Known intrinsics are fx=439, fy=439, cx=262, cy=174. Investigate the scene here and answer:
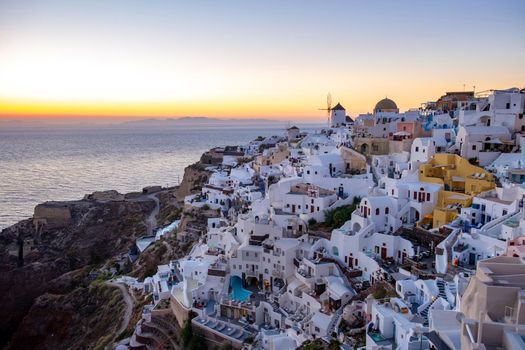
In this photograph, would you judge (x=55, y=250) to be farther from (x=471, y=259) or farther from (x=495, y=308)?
(x=495, y=308)

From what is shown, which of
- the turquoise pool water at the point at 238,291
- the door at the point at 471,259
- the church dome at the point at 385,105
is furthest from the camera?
the church dome at the point at 385,105

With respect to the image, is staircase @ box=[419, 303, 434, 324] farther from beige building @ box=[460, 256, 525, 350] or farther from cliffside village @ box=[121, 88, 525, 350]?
beige building @ box=[460, 256, 525, 350]

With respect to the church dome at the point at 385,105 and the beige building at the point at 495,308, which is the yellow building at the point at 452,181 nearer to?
the beige building at the point at 495,308

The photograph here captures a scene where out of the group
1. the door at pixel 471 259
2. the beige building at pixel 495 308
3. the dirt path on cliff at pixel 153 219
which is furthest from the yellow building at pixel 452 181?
the dirt path on cliff at pixel 153 219

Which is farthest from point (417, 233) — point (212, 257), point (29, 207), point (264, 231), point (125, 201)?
point (29, 207)

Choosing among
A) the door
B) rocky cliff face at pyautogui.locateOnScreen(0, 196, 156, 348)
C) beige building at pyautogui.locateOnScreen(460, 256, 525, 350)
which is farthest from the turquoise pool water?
rocky cliff face at pyautogui.locateOnScreen(0, 196, 156, 348)

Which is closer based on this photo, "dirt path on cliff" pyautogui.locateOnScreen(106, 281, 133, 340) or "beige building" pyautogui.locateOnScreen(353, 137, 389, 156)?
"dirt path on cliff" pyautogui.locateOnScreen(106, 281, 133, 340)
